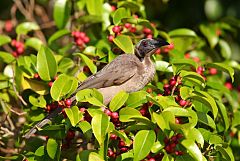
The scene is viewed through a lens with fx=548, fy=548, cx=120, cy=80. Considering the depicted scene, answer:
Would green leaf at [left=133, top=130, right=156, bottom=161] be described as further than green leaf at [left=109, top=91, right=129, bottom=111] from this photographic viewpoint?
No

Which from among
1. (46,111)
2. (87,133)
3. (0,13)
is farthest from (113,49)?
(0,13)

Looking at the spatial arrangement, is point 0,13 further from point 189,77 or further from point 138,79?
point 189,77

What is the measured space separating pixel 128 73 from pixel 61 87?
2.71 ft

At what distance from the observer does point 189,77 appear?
3664 millimetres

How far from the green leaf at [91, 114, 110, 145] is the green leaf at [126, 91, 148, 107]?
1.09 feet

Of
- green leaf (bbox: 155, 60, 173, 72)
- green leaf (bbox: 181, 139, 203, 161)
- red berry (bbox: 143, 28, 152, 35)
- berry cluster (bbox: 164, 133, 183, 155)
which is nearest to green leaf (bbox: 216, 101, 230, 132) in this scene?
green leaf (bbox: 155, 60, 173, 72)

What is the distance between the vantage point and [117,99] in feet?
11.5

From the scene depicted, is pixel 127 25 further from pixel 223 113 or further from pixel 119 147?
pixel 119 147

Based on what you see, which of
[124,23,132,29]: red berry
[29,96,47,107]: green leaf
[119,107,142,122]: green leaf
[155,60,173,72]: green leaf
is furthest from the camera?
[124,23,132,29]: red berry

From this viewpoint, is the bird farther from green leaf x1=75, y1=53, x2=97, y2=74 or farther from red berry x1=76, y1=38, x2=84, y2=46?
red berry x1=76, y1=38, x2=84, y2=46

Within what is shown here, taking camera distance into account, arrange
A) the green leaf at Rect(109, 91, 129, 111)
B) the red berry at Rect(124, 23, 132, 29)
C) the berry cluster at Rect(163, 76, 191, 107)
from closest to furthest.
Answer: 1. the green leaf at Rect(109, 91, 129, 111)
2. the berry cluster at Rect(163, 76, 191, 107)
3. the red berry at Rect(124, 23, 132, 29)

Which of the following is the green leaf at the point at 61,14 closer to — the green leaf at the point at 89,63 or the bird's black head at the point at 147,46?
A: the bird's black head at the point at 147,46

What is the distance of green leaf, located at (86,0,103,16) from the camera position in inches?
186

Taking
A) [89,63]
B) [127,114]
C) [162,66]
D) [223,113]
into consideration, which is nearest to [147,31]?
[162,66]
